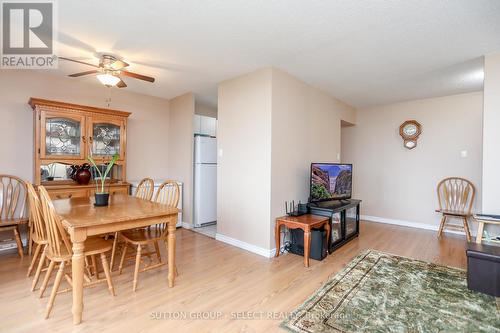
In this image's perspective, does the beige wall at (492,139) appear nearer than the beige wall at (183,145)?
Yes

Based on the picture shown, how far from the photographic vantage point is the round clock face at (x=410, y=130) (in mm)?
4594

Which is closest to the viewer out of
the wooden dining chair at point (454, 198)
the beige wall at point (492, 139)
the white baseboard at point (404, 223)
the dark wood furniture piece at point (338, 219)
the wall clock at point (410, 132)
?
the beige wall at point (492, 139)

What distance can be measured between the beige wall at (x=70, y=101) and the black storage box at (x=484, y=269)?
4501mm

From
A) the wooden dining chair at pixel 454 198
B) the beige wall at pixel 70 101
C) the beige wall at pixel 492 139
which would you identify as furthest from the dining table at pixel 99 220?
the wooden dining chair at pixel 454 198

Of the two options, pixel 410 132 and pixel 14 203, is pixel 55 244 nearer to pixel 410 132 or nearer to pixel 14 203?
pixel 14 203

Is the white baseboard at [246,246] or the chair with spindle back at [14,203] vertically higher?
the chair with spindle back at [14,203]

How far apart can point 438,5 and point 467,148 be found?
10.9 ft

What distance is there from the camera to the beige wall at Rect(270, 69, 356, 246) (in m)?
3.13

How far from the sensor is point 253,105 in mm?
3223

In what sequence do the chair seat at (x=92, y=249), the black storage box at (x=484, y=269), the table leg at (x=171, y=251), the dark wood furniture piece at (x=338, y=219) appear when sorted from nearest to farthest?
the chair seat at (x=92, y=249), the black storage box at (x=484, y=269), the table leg at (x=171, y=251), the dark wood furniture piece at (x=338, y=219)

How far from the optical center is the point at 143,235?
7.94 ft

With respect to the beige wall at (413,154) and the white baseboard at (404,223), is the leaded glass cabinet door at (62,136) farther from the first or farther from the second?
the white baseboard at (404,223)
